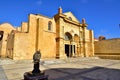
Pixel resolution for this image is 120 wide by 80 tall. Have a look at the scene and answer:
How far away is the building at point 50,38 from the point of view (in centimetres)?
1511

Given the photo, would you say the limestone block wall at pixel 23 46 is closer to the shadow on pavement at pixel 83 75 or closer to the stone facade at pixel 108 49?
the shadow on pavement at pixel 83 75

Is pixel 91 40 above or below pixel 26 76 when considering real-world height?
above

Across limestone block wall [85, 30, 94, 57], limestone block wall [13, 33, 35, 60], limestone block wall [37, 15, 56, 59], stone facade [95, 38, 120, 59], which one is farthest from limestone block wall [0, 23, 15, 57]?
stone facade [95, 38, 120, 59]

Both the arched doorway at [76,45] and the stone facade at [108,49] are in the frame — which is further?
the arched doorway at [76,45]

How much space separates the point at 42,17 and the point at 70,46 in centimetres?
790

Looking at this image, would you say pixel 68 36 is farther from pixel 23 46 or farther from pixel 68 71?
pixel 68 71

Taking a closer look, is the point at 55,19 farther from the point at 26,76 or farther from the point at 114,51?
the point at 26,76

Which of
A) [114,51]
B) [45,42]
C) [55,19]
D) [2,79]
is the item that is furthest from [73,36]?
[2,79]

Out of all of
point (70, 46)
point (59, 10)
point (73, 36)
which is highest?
point (59, 10)

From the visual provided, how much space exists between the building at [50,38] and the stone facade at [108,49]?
1.47m

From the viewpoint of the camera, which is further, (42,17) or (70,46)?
(70,46)

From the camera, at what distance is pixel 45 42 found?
1717 cm

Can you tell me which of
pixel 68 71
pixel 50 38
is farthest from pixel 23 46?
pixel 68 71

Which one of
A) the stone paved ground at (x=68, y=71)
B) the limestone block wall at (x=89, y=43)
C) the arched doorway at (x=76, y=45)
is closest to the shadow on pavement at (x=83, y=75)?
the stone paved ground at (x=68, y=71)
